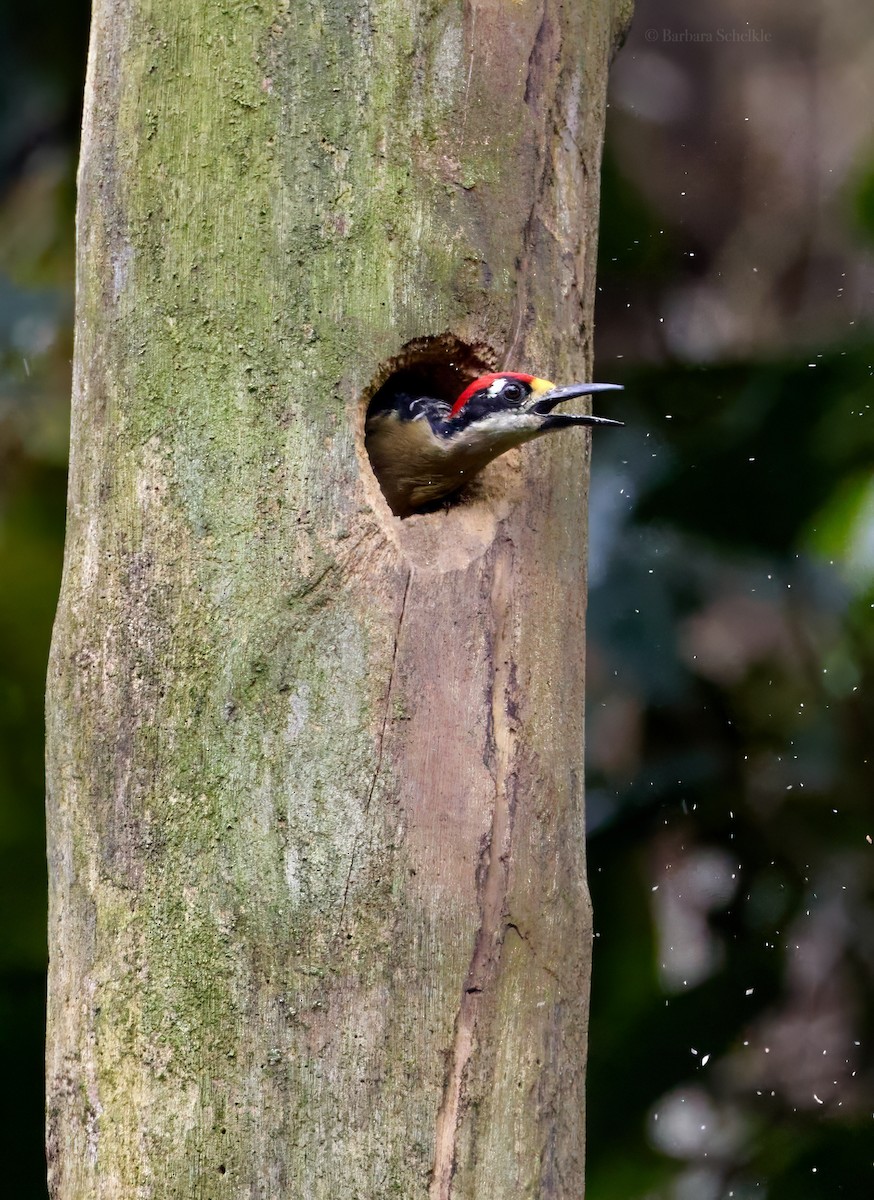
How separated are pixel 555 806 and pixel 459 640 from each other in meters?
0.26

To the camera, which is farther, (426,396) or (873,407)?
(873,407)

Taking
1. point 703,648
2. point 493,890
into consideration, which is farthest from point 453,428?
point 703,648

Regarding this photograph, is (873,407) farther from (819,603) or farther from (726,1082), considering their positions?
(726,1082)

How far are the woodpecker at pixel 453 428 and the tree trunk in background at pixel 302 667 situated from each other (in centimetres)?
8

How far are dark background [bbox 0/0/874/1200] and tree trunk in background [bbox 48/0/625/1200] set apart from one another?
167cm

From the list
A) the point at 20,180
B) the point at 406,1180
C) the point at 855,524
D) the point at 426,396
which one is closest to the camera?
the point at 406,1180

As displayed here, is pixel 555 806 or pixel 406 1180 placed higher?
pixel 555 806

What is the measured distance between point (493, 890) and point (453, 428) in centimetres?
61

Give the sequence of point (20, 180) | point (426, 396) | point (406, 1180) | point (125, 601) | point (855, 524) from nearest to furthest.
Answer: point (406, 1180)
point (125, 601)
point (426, 396)
point (855, 524)
point (20, 180)

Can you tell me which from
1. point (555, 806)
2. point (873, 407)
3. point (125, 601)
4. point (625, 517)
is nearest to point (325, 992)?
point (555, 806)

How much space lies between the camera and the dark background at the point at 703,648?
131 inches

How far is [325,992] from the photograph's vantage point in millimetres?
1557

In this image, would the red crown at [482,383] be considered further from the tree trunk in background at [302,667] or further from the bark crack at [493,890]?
the bark crack at [493,890]

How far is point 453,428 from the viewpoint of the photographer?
1820mm
